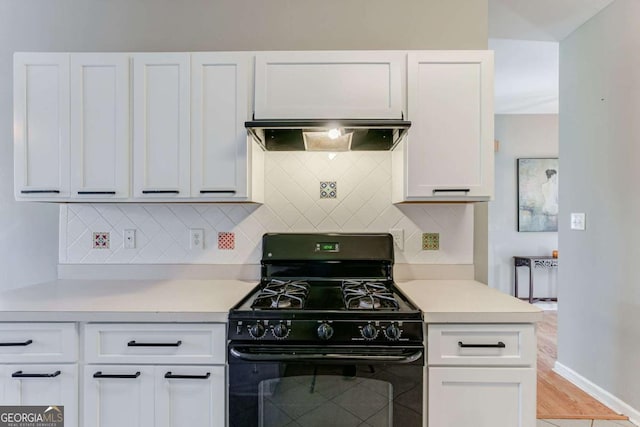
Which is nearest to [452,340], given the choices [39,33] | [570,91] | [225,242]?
[225,242]

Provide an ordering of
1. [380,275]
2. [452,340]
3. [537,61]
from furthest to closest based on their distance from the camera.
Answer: [537,61], [380,275], [452,340]

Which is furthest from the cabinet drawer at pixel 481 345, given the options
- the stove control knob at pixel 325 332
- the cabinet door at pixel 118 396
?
the cabinet door at pixel 118 396

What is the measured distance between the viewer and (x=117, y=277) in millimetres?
1947

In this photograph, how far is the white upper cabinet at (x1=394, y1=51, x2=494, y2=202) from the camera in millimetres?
1640

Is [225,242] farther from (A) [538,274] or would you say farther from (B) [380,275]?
(A) [538,274]

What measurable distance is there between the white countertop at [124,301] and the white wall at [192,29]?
1.52 feet

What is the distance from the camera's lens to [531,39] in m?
2.76

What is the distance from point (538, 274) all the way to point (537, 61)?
2926 mm

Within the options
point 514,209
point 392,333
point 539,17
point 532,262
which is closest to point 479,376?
point 392,333

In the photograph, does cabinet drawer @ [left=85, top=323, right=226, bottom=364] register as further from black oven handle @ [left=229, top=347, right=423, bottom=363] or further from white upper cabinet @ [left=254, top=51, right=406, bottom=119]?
white upper cabinet @ [left=254, top=51, right=406, bottom=119]

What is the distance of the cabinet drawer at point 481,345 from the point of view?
4.41ft

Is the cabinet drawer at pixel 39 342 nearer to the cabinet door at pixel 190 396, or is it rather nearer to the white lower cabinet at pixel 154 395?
the white lower cabinet at pixel 154 395

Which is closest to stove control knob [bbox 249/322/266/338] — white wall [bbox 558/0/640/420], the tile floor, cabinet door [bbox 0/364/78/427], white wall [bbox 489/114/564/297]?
cabinet door [bbox 0/364/78/427]

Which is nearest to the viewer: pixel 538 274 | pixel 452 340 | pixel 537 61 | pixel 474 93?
pixel 452 340
